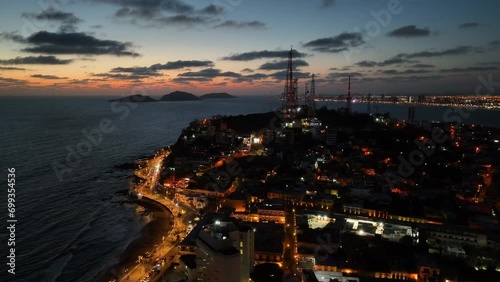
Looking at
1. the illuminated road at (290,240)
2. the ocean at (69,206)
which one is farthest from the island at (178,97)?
the illuminated road at (290,240)

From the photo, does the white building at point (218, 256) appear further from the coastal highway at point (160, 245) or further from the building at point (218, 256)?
the coastal highway at point (160, 245)

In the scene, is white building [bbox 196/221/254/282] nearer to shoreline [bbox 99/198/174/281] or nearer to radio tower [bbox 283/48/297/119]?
shoreline [bbox 99/198/174/281]

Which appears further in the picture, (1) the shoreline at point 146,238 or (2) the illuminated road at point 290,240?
(1) the shoreline at point 146,238

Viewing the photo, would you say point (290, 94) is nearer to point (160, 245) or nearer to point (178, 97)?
point (160, 245)

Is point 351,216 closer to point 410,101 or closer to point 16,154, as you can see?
point 16,154

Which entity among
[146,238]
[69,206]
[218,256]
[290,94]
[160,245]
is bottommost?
[146,238]

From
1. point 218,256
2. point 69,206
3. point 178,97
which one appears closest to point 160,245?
point 69,206

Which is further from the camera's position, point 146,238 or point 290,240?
point 146,238

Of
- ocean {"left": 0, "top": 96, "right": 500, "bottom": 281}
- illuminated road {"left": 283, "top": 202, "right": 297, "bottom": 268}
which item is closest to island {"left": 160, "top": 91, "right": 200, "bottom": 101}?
ocean {"left": 0, "top": 96, "right": 500, "bottom": 281}
